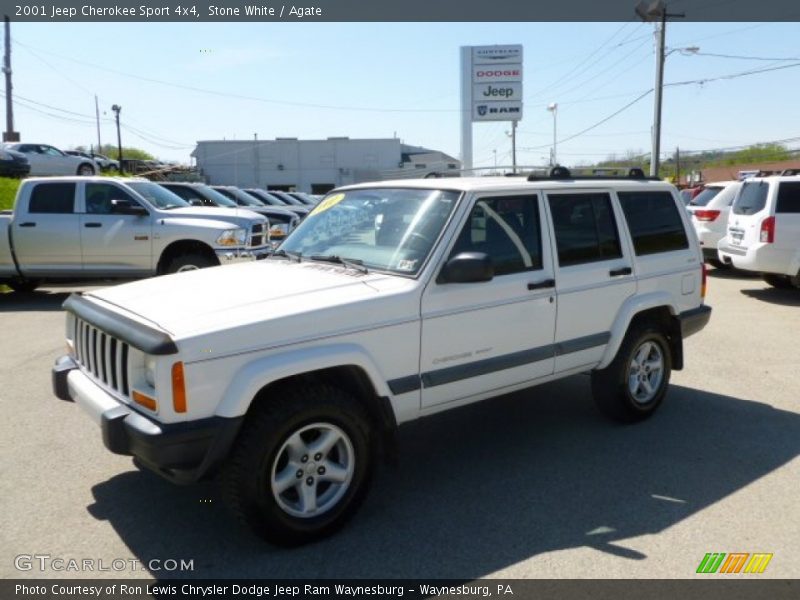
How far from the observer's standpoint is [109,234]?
432 inches

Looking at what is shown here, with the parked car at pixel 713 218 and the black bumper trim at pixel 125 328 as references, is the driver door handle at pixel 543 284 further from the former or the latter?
the parked car at pixel 713 218

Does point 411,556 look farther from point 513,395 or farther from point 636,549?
point 513,395

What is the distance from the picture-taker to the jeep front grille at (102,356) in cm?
356

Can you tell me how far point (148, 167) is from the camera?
2115 inches

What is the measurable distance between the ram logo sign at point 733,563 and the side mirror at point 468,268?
1.84 m

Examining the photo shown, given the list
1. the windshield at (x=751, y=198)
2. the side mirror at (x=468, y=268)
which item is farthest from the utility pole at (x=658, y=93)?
the side mirror at (x=468, y=268)

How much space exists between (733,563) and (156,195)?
421 inches

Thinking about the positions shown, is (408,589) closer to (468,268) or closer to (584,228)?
(468,268)

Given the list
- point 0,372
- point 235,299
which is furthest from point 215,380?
point 0,372

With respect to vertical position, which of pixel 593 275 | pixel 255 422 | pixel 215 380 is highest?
pixel 593 275

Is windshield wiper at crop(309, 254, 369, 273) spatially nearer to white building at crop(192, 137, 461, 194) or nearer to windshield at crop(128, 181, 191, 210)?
windshield at crop(128, 181, 191, 210)

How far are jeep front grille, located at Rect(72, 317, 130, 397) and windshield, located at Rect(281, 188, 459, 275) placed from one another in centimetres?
145

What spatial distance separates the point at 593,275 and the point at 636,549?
6.62ft

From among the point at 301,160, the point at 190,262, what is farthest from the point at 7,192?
the point at 301,160
